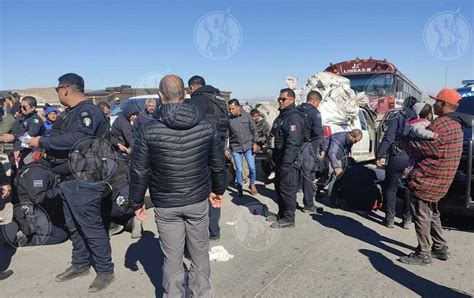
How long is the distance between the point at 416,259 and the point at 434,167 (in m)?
1.06

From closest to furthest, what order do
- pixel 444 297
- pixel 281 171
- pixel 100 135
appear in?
pixel 444 297
pixel 100 135
pixel 281 171

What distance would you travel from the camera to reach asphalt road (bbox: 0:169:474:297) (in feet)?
12.1

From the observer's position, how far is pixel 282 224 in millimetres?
5547

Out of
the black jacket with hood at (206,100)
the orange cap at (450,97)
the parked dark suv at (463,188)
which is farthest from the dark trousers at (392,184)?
the black jacket with hood at (206,100)

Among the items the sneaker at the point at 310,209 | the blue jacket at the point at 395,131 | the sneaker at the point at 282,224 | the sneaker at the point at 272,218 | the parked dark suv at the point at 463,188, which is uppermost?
the blue jacket at the point at 395,131

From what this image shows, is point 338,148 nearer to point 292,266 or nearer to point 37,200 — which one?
point 292,266

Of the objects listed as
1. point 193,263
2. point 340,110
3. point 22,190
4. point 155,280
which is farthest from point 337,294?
point 340,110

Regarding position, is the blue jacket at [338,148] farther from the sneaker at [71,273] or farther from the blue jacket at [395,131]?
the sneaker at [71,273]

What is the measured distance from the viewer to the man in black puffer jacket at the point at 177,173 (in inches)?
113

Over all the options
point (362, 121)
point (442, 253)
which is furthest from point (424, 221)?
point (362, 121)

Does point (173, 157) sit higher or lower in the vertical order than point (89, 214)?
higher

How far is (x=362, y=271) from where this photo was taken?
4086 millimetres

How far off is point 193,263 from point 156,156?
1.02 m

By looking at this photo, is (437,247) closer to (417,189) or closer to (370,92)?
(417,189)
